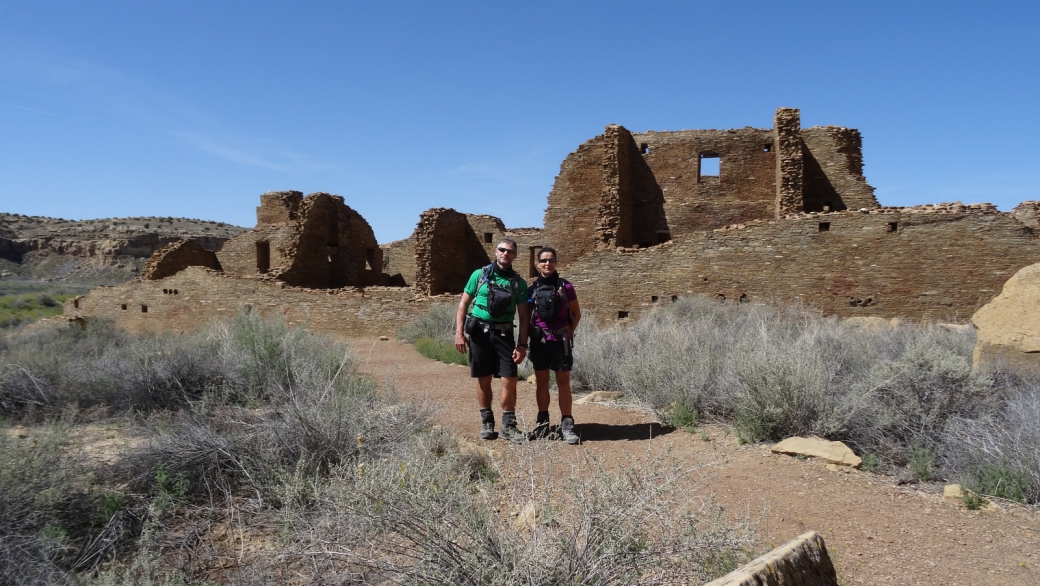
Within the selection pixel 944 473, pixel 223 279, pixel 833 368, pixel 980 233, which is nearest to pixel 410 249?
pixel 223 279

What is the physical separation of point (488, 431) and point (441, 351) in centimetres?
595

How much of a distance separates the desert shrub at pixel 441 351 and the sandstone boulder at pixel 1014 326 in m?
6.86

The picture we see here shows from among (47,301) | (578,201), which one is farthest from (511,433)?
(47,301)

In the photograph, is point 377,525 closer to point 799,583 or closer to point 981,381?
point 799,583

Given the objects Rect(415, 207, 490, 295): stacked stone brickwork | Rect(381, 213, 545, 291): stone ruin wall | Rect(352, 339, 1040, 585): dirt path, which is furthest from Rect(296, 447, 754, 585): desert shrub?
Rect(381, 213, 545, 291): stone ruin wall

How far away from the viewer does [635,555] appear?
2.40 m

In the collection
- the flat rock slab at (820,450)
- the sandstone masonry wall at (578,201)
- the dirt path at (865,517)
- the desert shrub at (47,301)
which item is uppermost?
the sandstone masonry wall at (578,201)

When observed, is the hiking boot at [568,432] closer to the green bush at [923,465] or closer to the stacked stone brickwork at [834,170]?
the green bush at [923,465]

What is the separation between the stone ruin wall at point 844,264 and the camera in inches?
475

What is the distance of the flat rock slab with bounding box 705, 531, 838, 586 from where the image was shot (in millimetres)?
2031

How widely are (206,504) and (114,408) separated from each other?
9.72 ft

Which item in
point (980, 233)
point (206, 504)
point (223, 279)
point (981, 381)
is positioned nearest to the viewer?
point (206, 504)

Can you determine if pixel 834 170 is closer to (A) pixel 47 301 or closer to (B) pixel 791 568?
(B) pixel 791 568

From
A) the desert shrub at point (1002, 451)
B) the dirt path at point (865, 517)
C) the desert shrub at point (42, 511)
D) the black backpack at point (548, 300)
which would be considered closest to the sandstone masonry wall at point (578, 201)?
the black backpack at point (548, 300)
